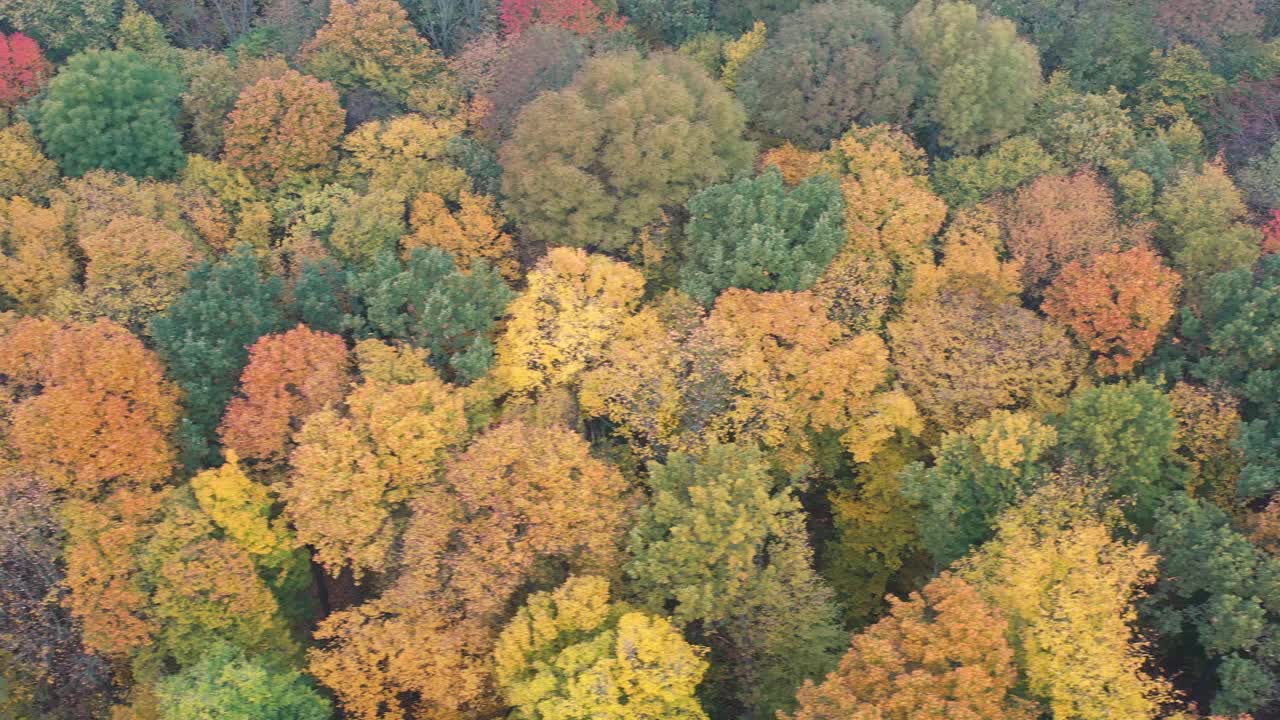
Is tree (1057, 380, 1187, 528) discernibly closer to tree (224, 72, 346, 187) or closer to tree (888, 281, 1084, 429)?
tree (888, 281, 1084, 429)

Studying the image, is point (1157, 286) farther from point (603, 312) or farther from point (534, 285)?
point (534, 285)

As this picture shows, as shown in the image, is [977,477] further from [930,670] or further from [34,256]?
[34,256]

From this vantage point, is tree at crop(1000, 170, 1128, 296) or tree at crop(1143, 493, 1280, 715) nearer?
tree at crop(1143, 493, 1280, 715)

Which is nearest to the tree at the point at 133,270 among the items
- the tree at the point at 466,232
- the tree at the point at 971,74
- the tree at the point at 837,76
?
the tree at the point at 466,232

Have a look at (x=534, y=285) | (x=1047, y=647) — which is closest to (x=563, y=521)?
(x=534, y=285)

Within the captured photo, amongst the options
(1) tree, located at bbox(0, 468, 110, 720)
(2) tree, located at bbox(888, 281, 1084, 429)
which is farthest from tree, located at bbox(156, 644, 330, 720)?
(2) tree, located at bbox(888, 281, 1084, 429)

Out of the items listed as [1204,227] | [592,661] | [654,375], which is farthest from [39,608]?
[1204,227]

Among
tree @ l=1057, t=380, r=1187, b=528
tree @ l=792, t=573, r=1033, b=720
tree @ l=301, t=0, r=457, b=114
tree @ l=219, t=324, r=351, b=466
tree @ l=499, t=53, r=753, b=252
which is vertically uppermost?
tree @ l=301, t=0, r=457, b=114
